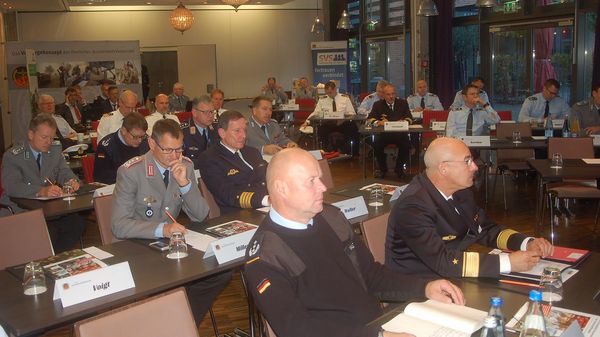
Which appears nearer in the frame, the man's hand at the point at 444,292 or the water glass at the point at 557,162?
the man's hand at the point at 444,292

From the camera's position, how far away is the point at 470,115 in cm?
758

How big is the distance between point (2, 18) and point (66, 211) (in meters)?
10.6

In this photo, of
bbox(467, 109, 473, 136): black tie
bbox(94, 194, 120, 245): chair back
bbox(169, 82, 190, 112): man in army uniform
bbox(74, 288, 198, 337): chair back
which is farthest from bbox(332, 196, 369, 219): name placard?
bbox(169, 82, 190, 112): man in army uniform

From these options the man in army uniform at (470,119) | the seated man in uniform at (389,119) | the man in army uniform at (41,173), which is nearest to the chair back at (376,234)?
the man in army uniform at (41,173)

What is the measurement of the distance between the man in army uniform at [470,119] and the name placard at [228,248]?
5185 millimetres

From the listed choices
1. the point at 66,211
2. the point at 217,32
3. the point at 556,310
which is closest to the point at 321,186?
the point at 556,310

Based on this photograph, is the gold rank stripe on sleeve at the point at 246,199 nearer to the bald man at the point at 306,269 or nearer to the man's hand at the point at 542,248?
the bald man at the point at 306,269

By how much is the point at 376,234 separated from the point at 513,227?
346 cm

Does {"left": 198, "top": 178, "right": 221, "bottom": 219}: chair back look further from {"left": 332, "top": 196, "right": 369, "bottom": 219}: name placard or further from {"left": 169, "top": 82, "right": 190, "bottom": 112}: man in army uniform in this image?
{"left": 169, "top": 82, "right": 190, "bottom": 112}: man in army uniform

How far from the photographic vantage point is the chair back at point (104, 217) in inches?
138

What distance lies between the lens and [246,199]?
3896mm

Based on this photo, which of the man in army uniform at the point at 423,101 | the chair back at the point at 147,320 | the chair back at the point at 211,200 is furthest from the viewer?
the man in army uniform at the point at 423,101

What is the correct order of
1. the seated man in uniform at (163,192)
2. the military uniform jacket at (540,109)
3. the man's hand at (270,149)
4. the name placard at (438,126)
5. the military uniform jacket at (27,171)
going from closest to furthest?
the seated man in uniform at (163,192) < the military uniform jacket at (27,171) < the man's hand at (270,149) < the name placard at (438,126) < the military uniform jacket at (540,109)

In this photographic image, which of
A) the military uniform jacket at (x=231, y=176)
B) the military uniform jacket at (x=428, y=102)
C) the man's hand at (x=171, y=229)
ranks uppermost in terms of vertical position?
the military uniform jacket at (x=428, y=102)
